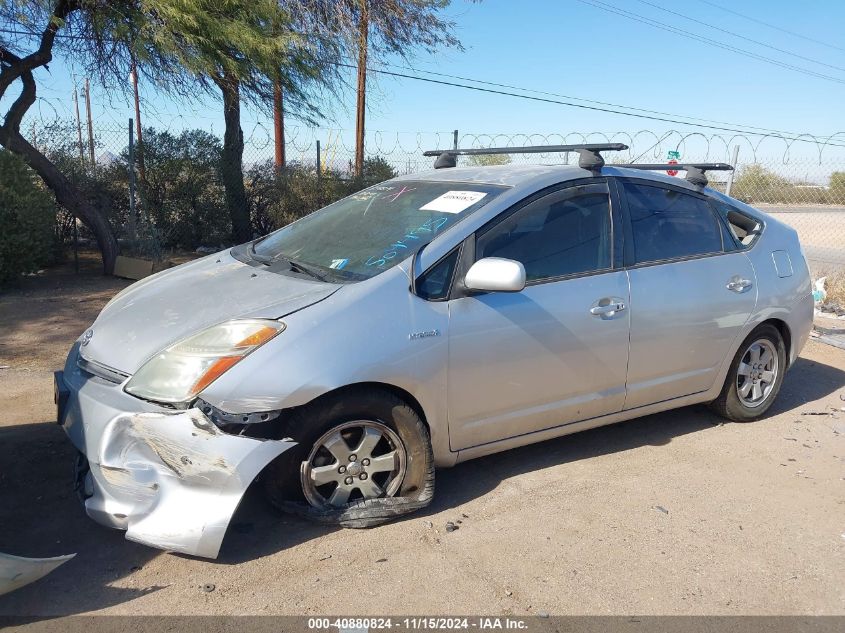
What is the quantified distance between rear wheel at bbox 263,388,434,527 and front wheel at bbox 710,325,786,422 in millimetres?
2462

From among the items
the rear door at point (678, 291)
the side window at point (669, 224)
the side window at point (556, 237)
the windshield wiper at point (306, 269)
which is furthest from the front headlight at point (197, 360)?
the side window at point (669, 224)

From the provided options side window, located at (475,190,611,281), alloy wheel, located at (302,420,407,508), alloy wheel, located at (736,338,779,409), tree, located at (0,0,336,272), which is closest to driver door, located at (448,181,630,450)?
side window, located at (475,190,611,281)

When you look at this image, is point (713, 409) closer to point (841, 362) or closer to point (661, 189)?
point (661, 189)

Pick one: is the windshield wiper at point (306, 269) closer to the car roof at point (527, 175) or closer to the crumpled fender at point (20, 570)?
the car roof at point (527, 175)

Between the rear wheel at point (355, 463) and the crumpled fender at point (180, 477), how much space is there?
262 millimetres

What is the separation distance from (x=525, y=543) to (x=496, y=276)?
126 centimetres

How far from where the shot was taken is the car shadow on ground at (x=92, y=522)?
9.76 feet

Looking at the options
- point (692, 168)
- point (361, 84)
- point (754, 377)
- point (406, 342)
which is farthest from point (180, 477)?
point (361, 84)

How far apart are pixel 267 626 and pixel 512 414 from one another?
5.38 feet

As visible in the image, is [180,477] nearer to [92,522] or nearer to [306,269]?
[92,522]

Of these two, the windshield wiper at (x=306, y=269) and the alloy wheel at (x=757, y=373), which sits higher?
the windshield wiper at (x=306, y=269)

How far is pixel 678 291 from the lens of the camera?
4.36 meters

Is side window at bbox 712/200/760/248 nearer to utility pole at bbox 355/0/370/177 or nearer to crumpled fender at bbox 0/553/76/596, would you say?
crumpled fender at bbox 0/553/76/596

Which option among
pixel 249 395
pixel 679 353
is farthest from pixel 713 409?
pixel 249 395
